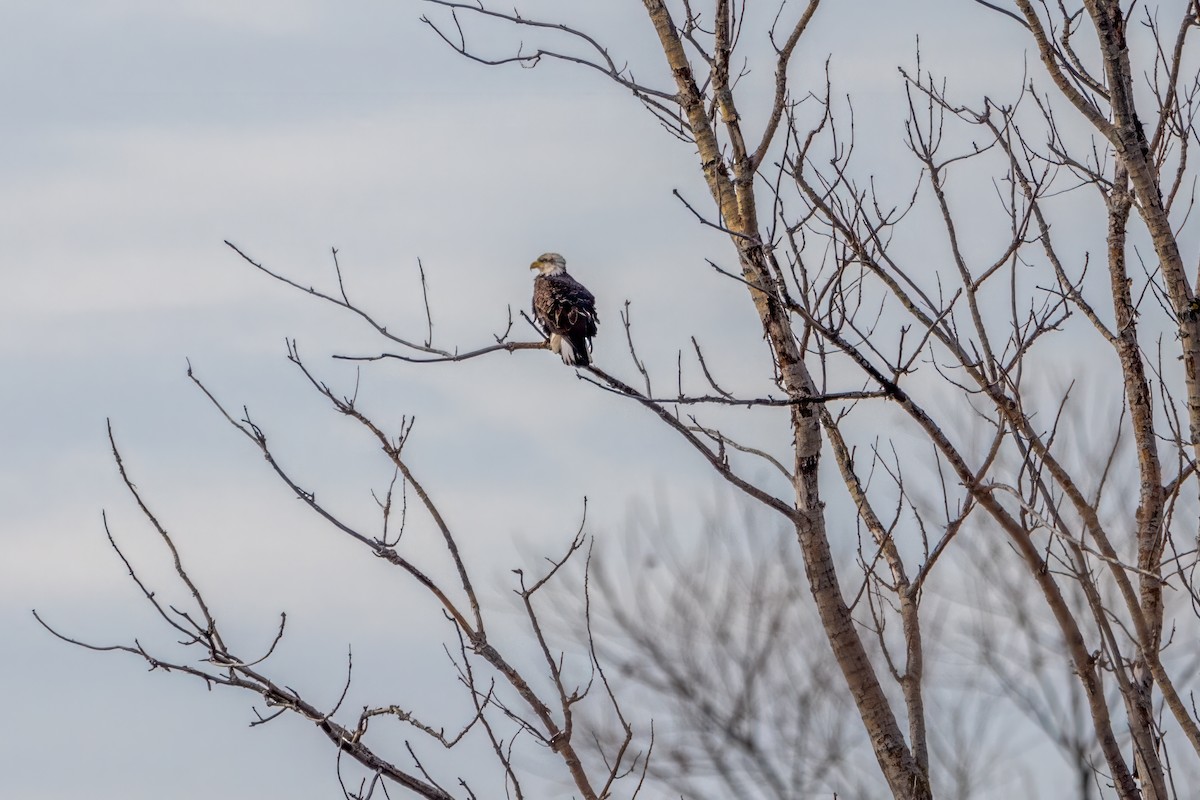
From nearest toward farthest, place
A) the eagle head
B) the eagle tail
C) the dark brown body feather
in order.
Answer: the eagle tail
the dark brown body feather
the eagle head

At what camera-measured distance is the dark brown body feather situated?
7484 millimetres

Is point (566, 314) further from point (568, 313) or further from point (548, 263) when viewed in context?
point (548, 263)

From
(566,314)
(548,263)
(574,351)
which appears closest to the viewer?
(574,351)

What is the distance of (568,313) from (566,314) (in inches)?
0.9

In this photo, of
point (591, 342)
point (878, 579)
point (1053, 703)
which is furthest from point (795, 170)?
point (1053, 703)

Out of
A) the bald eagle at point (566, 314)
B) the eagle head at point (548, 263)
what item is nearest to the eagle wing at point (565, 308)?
the bald eagle at point (566, 314)

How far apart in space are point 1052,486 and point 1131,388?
554mm

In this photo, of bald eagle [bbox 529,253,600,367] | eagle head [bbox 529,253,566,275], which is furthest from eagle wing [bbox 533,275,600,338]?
eagle head [bbox 529,253,566,275]

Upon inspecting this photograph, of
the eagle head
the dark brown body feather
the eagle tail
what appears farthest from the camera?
the eagle head

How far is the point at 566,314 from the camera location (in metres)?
7.78

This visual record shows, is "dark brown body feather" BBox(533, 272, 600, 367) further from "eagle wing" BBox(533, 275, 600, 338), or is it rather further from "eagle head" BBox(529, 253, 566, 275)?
"eagle head" BBox(529, 253, 566, 275)

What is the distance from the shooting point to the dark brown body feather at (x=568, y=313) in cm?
748

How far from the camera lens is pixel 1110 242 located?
579 cm

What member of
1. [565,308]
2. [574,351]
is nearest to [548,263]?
[565,308]
